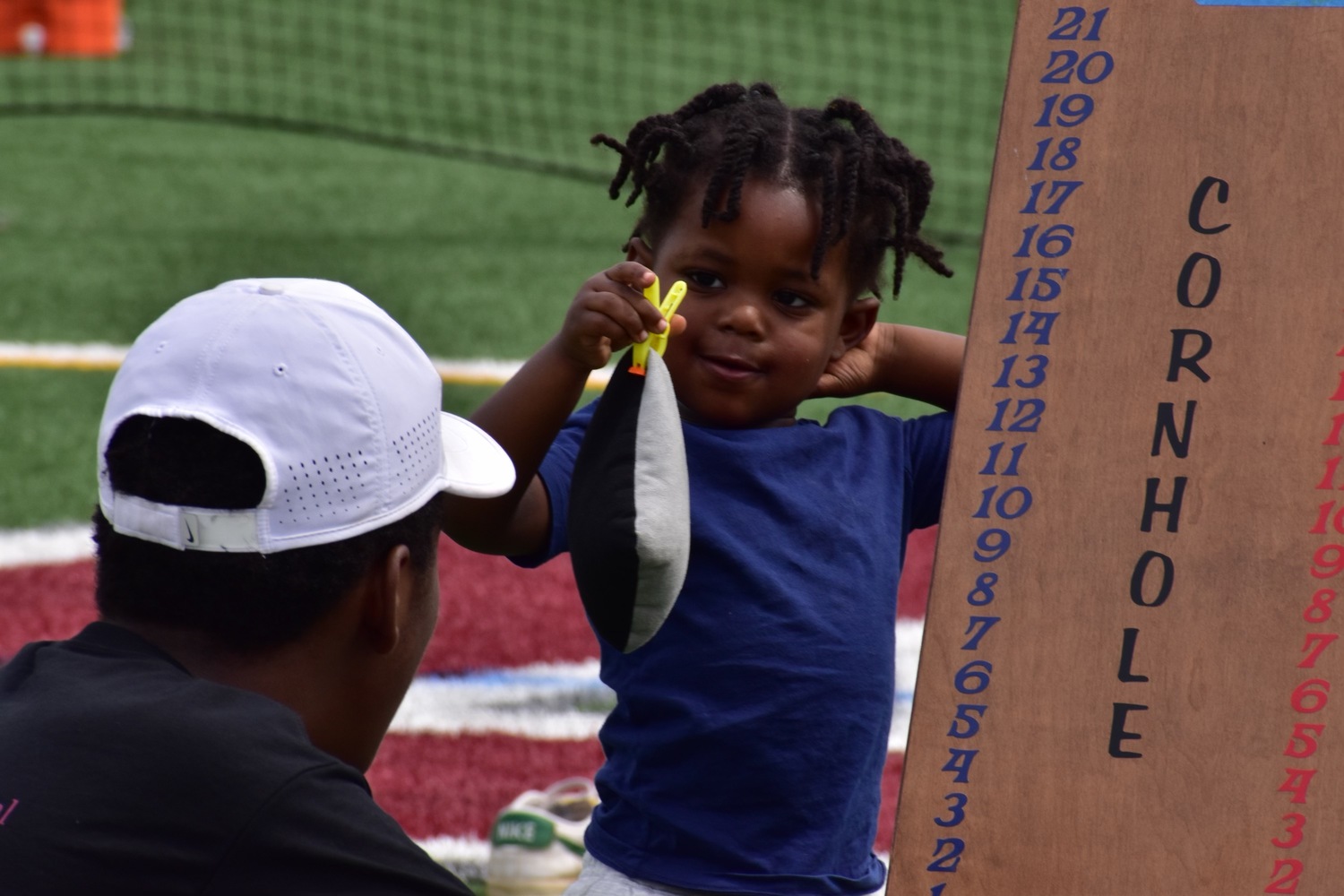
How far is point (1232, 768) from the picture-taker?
1617 millimetres

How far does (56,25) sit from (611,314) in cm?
1175

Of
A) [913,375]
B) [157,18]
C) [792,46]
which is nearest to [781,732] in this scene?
[913,375]

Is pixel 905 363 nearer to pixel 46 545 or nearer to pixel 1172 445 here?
pixel 1172 445

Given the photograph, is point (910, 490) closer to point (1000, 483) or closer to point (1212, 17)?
point (1000, 483)

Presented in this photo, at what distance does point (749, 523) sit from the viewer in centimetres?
219

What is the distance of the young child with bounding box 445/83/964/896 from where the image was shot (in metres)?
2.15

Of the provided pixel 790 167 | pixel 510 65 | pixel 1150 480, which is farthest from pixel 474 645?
pixel 510 65

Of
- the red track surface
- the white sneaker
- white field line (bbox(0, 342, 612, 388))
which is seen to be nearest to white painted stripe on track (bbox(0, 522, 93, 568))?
the red track surface

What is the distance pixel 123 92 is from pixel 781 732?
1028 cm

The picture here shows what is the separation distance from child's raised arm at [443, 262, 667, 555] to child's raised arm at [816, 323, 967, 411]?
472 millimetres

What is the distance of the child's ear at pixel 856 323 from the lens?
2.38m

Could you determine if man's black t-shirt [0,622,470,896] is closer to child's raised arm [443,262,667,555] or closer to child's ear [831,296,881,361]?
child's raised arm [443,262,667,555]

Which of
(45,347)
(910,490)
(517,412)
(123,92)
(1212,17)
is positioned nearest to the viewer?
(1212,17)

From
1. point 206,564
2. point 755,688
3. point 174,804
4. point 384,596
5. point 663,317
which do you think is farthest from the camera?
point 755,688
